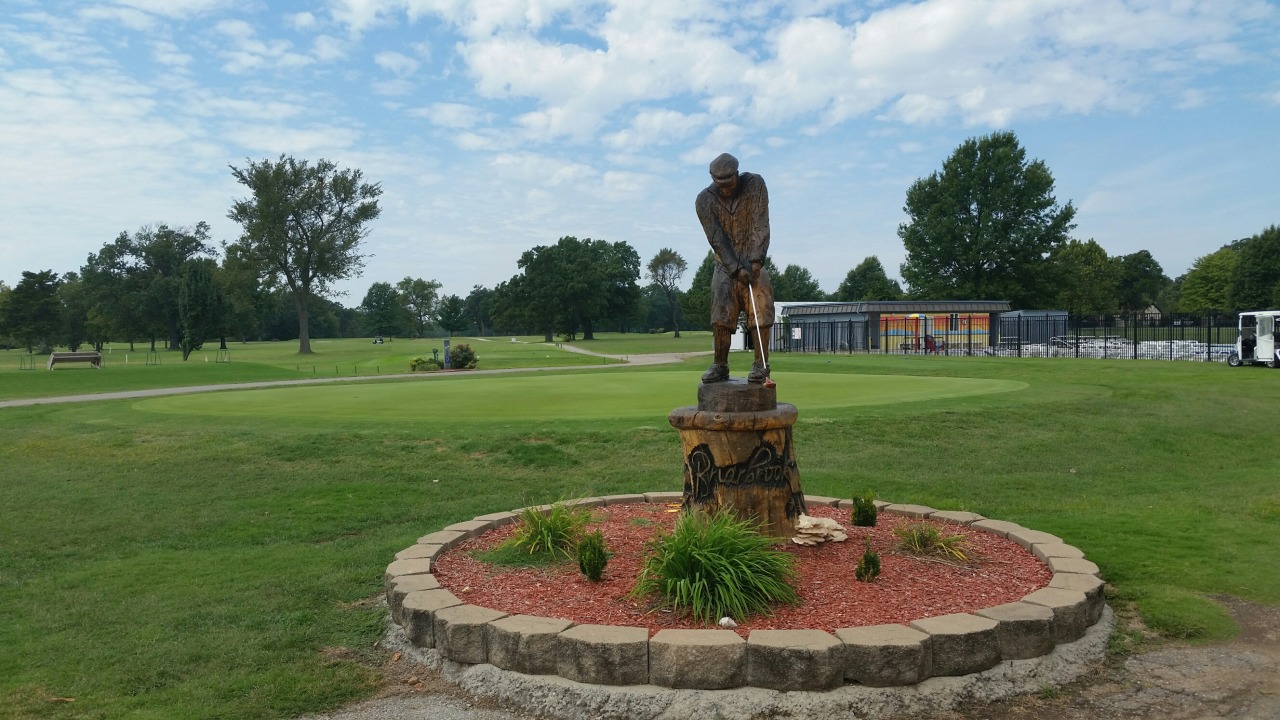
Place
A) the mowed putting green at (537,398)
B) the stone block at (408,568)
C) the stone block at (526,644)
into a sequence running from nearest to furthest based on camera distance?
the stone block at (526,644) → the stone block at (408,568) → the mowed putting green at (537,398)

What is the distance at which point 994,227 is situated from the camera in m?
59.9

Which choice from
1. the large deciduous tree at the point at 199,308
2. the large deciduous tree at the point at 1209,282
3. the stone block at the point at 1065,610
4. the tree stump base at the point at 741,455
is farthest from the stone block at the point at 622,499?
the large deciduous tree at the point at 1209,282

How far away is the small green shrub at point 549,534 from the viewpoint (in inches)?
244

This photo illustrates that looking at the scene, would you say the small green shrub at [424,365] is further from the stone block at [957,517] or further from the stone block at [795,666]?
the stone block at [795,666]

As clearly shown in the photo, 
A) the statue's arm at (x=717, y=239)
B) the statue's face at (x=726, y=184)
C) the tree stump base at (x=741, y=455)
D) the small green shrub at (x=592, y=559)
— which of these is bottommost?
the small green shrub at (x=592, y=559)

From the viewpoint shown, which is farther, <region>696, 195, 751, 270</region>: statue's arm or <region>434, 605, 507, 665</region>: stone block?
<region>696, 195, 751, 270</region>: statue's arm

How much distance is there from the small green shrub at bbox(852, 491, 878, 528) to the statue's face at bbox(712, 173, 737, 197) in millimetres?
2714

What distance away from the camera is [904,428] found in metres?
12.7

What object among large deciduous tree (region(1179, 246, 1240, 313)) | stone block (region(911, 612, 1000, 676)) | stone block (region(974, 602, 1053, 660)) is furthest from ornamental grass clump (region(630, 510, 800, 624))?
large deciduous tree (region(1179, 246, 1240, 313))

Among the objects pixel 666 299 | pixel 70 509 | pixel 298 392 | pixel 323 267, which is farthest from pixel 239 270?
pixel 666 299

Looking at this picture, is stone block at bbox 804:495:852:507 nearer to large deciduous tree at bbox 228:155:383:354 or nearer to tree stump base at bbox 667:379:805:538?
tree stump base at bbox 667:379:805:538

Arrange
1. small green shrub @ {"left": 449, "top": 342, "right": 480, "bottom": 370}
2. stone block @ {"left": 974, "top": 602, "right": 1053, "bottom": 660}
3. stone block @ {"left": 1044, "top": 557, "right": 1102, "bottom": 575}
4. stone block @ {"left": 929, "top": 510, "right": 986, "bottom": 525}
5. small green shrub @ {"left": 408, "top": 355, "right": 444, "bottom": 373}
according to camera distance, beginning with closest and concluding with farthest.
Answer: stone block @ {"left": 974, "top": 602, "right": 1053, "bottom": 660} < stone block @ {"left": 1044, "top": 557, "right": 1102, "bottom": 575} < stone block @ {"left": 929, "top": 510, "right": 986, "bottom": 525} < small green shrub @ {"left": 408, "top": 355, "right": 444, "bottom": 373} < small green shrub @ {"left": 449, "top": 342, "right": 480, "bottom": 370}

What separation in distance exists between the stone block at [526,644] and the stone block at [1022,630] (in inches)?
92.0

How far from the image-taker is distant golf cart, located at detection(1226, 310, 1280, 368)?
2627 centimetres
